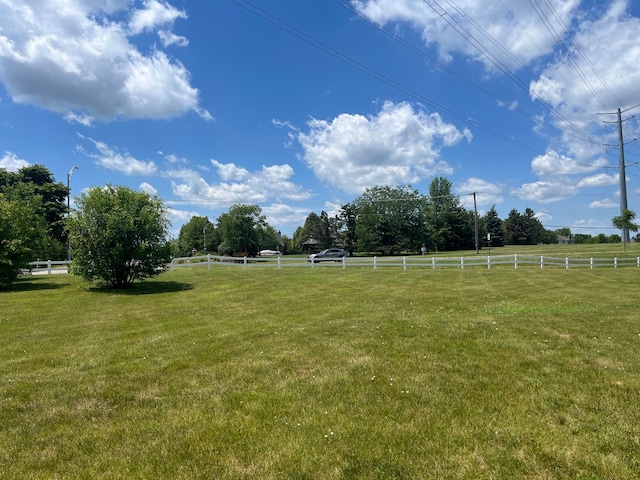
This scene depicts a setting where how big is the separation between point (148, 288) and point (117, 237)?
2418mm

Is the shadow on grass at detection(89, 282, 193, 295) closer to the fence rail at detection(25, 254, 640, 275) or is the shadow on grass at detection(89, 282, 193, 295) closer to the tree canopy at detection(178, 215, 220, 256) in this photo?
the fence rail at detection(25, 254, 640, 275)

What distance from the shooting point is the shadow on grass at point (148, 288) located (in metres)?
15.5

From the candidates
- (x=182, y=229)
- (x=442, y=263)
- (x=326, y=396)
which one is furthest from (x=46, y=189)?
(x=182, y=229)

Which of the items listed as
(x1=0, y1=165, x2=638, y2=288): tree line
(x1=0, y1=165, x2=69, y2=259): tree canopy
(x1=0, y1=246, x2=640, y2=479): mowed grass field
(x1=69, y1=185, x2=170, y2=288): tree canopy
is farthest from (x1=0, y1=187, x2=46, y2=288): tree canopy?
(x1=0, y1=165, x2=69, y2=259): tree canopy

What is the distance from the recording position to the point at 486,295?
13.3 m

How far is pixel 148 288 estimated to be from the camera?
16.5 m

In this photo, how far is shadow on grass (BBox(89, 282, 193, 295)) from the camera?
50.8ft

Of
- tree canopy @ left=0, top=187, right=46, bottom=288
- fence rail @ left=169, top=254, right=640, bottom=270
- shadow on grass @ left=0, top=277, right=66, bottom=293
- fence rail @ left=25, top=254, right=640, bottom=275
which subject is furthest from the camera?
fence rail @ left=169, top=254, right=640, bottom=270

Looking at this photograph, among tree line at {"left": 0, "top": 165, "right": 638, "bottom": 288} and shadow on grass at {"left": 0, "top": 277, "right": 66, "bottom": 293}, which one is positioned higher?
tree line at {"left": 0, "top": 165, "right": 638, "bottom": 288}

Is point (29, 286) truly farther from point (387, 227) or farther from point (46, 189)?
point (387, 227)

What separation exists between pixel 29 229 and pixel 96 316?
1302 centimetres

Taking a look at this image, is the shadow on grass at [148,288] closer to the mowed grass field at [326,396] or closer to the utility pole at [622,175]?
the mowed grass field at [326,396]

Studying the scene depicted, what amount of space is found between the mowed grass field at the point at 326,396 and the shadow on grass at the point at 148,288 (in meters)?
5.76

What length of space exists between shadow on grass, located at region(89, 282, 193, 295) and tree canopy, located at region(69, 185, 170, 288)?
1.49ft
